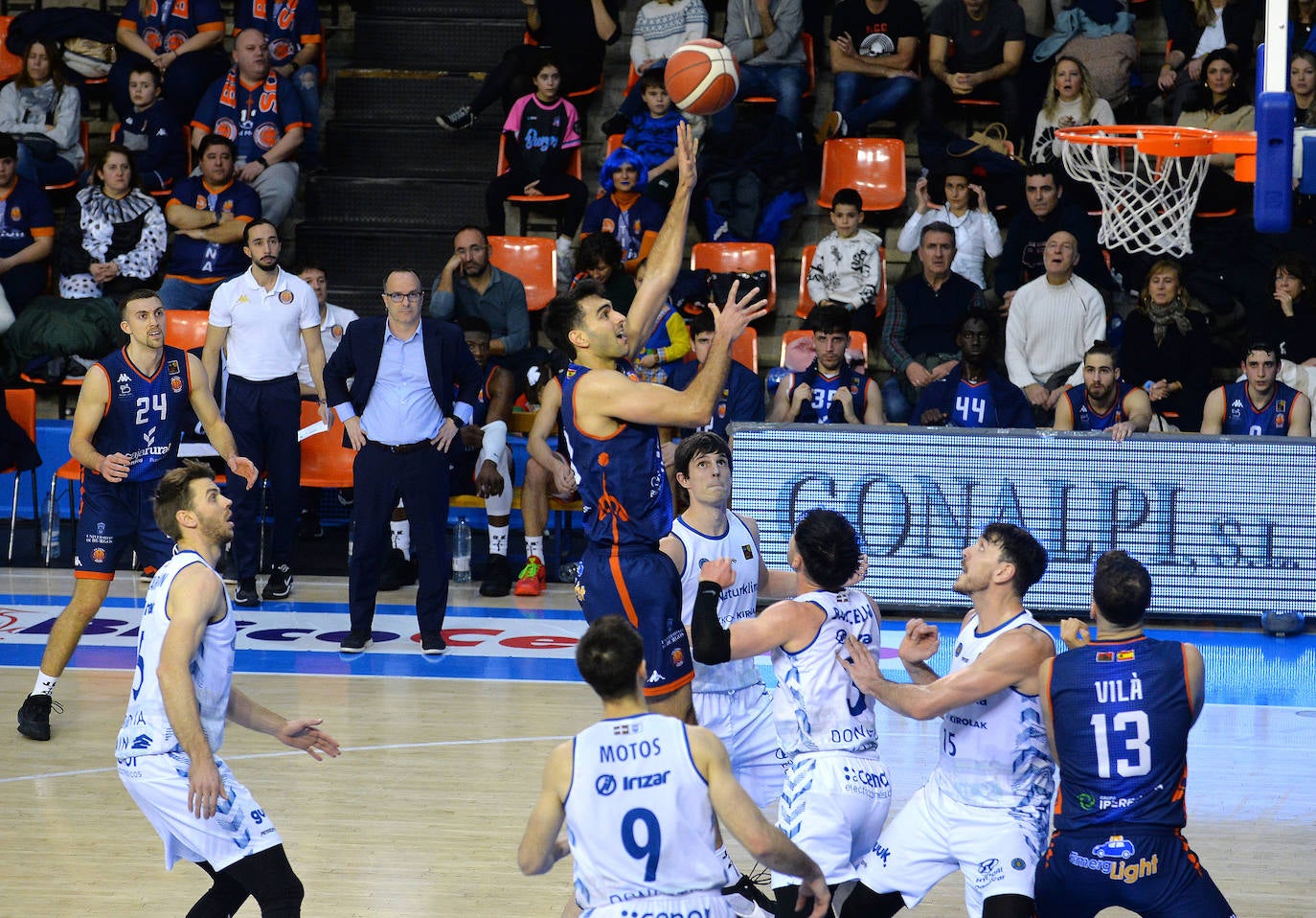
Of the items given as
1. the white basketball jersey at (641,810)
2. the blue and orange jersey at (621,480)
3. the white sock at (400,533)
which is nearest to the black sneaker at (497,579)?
the white sock at (400,533)

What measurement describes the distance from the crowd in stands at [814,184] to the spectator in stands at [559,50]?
0.08 ft

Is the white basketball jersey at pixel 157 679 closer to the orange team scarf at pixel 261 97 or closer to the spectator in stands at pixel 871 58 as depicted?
the orange team scarf at pixel 261 97

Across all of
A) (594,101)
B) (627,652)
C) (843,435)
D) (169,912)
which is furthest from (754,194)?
(627,652)

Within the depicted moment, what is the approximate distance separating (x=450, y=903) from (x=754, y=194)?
26.9 ft

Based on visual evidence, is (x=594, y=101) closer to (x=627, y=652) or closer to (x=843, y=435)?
(x=843, y=435)

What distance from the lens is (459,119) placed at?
547 inches

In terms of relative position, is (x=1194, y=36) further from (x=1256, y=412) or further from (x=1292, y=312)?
(x=1256, y=412)

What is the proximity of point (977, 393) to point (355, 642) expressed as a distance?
14.7ft

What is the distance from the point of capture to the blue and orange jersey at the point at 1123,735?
444 centimetres

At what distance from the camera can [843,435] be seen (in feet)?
33.2

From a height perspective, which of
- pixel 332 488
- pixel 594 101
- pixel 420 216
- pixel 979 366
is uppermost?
pixel 594 101

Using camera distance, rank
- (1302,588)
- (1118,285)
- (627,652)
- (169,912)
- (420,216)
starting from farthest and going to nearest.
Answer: (420,216) → (1118,285) → (1302,588) → (169,912) → (627,652)

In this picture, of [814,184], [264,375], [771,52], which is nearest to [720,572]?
[264,375]

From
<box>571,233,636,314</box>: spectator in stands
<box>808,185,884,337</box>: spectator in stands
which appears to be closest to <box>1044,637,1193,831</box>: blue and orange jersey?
<box>571,233,636,314</box>: spectator in stands
